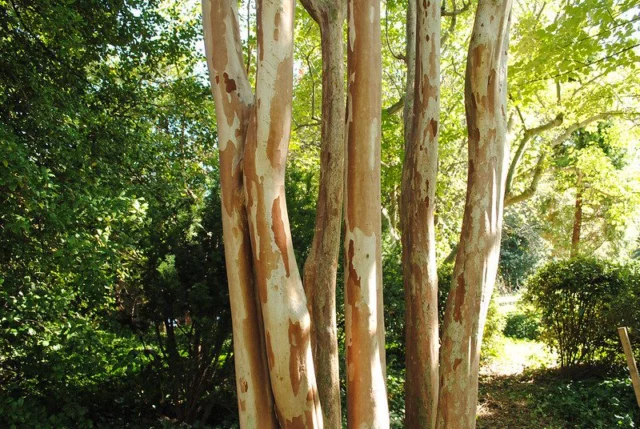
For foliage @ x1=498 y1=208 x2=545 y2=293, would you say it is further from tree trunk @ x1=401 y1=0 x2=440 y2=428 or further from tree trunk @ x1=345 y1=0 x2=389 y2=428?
tree trunk @ x1=345 y1=0 x2=389 y2=428

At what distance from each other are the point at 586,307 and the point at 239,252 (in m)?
6.68

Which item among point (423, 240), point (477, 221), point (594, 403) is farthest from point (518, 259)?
point (477, 221)

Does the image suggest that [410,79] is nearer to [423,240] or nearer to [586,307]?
[423,240]

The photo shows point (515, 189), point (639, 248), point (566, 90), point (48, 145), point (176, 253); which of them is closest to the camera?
point (48, 145)

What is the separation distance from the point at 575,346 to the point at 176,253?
6.07 meters

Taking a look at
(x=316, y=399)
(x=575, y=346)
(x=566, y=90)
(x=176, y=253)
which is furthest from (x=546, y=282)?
(x=316, y=399)

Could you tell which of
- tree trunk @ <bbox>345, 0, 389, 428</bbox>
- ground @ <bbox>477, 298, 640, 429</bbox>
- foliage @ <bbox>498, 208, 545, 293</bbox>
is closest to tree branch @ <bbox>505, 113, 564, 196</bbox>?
ground @ <bbox>477, 298, 640, 429</bbox>

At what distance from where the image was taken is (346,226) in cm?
330

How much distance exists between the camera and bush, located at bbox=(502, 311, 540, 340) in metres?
12.9

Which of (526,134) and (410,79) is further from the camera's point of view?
(526,134)

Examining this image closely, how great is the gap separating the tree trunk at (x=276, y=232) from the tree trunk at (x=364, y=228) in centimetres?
37

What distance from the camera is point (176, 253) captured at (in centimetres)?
568

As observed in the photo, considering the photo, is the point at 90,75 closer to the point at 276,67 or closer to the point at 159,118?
the point at 159,118

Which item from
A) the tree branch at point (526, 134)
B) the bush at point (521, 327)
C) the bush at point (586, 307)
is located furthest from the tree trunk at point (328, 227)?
the bush at point (521, 327)
